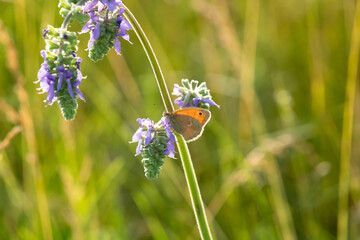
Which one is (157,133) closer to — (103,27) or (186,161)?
(186,161)

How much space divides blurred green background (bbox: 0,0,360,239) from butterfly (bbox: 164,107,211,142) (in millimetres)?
1165

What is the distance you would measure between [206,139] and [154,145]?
109 inches

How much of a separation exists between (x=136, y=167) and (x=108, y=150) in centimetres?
30

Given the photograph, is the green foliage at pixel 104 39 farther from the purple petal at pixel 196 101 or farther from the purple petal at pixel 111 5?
the purple petal at pixel 196 101

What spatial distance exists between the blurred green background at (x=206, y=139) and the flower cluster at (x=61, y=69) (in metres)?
0.94

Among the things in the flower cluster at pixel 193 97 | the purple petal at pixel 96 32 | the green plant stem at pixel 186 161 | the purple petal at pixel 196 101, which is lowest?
the green plant stem at pixel 186 161

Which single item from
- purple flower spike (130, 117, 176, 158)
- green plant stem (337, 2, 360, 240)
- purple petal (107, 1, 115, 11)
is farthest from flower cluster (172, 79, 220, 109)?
green plant stem (337, 2, 360, 240)

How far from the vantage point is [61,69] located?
1.95 metres

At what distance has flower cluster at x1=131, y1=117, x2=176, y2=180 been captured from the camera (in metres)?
2.05

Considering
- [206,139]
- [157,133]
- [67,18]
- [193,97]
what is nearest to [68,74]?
[67,18]

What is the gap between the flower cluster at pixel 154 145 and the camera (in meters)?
2.05

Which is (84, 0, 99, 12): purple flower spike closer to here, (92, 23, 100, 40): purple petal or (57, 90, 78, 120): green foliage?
(92, 23, 100, 40): purple petal

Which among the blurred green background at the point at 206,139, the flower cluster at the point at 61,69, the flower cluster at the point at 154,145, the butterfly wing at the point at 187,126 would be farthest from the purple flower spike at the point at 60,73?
the blurred green background at the point at 206,139

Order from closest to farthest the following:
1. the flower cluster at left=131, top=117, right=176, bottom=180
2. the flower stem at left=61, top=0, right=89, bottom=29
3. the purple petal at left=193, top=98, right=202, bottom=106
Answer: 1. the flower stem at left=61, top=0, right=89, bottom=29
2. the flower cluster at left=131, top=117, right=176, bottom=180
3. the purple petal at left=193, top=98, right=202, bottom=106
